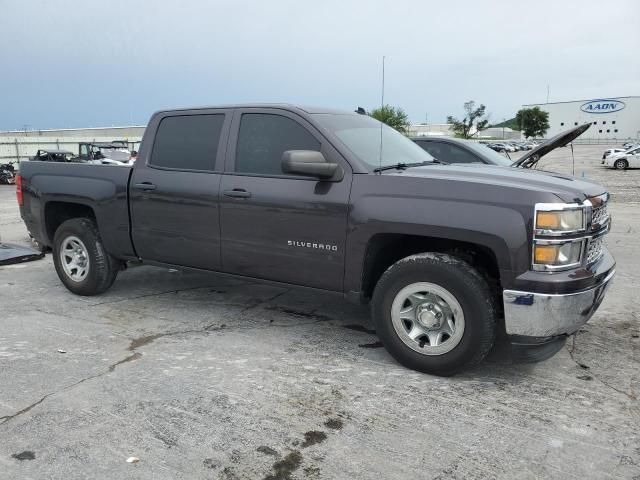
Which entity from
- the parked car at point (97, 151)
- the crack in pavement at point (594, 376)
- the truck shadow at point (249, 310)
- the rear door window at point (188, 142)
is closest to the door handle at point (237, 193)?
the rear door window at point (188, 142)

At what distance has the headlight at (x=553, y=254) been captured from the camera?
336 centimetres

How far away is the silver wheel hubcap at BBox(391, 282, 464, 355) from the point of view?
3684 millimetres

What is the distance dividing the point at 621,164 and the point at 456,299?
1245 inches

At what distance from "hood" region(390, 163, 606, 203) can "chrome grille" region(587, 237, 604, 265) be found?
1.02 feet

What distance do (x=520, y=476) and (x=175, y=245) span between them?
11.0 feet

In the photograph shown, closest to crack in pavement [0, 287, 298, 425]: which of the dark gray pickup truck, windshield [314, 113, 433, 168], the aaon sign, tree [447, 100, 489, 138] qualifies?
the dark gray pickup truck

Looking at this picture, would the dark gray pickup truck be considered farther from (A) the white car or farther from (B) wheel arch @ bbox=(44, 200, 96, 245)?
(A) the white car

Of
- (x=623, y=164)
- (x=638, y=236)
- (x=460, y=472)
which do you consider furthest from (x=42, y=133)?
(x=460, y=472)

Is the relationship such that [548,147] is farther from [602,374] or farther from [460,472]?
[460,472]

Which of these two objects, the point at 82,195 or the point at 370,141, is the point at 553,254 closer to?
the point at 370,141

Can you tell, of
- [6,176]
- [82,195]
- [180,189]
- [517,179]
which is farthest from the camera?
[6,176]

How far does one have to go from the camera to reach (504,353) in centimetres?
427

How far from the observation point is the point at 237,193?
4.48 meters

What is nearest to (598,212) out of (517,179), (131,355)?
(517,179)
